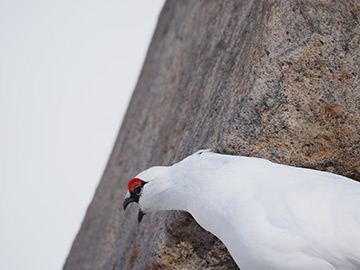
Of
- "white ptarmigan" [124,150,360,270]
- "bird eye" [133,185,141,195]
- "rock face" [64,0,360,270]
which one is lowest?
"bird eye" [133,185,141,195]

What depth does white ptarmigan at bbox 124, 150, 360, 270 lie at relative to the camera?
5.21 ft

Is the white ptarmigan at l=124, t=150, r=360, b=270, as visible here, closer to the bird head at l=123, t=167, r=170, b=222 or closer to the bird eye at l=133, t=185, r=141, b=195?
the bird head at l=123, t=167, r=170, b=222

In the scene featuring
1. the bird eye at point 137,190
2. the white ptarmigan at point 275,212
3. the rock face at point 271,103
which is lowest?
the bird eye at point 137,190

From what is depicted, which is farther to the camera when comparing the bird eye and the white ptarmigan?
the bird eye

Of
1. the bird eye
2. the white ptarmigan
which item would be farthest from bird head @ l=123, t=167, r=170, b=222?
the white ptarmigan

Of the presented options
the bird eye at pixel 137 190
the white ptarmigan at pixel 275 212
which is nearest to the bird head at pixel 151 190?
the bird eye at pixel 137 190

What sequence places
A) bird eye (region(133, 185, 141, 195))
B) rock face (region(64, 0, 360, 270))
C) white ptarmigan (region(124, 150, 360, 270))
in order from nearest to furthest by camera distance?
1. white ptarmigan (region(124, 150, 360, 270))
2. rock face (region(64, 0, 360, 270))
3. bird eye (region(133, 185, 141, 195))

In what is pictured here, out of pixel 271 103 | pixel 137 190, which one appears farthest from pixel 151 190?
pixel 271 103

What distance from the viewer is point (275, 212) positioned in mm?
1685

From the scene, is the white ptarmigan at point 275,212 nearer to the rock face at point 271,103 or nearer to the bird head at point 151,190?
the bird head at point 151,190

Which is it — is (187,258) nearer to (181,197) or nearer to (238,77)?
(181,197)

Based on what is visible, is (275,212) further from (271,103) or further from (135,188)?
(135,188)

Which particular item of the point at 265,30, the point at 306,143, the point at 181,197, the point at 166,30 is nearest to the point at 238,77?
the point at 265,30

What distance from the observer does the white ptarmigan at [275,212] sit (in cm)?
159
